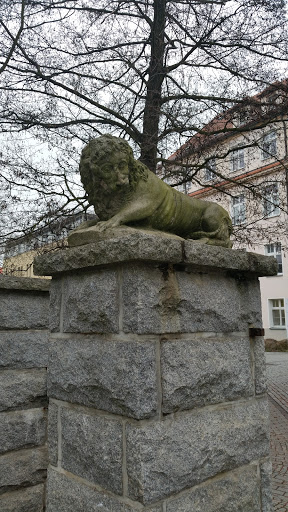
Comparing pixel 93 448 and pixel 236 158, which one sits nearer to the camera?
pixel 93 448

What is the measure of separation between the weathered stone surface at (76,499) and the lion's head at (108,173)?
4.92ft

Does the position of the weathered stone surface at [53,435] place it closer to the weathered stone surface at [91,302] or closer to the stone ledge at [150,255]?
the weathered stone surface at [91,302]

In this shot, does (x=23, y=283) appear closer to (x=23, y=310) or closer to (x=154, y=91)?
(x=23, y=310)

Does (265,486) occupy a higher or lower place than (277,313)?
lower

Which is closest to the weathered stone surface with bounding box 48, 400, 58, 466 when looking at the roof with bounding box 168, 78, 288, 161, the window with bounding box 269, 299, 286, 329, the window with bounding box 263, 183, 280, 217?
the roof with bounding box 168, 78, 288, 161

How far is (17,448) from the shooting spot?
3596 mm

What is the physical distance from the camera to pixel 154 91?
23.1 ft

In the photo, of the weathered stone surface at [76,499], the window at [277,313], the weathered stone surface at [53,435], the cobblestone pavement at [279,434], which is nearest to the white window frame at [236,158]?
the cobblestone pavement at [279,434]

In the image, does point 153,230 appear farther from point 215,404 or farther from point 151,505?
point 151,505

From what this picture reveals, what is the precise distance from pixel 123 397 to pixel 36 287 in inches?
74.4

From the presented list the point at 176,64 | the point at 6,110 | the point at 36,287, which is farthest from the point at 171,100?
the point at 36,287

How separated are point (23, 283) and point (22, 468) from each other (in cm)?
150

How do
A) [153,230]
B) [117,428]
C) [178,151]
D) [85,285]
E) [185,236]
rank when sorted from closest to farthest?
[117,428]
[85,285]
[153,230]
[185,236]
[178,151]

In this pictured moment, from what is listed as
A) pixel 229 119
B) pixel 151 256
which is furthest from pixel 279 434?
pixel 151 256
